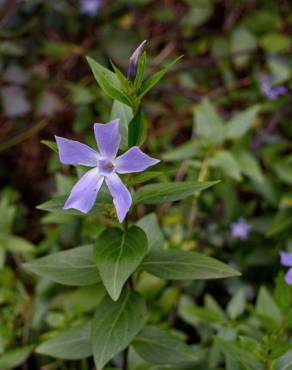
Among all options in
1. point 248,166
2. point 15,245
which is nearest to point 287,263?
point 248,166

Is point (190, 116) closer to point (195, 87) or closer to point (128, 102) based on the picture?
point (195, 87)

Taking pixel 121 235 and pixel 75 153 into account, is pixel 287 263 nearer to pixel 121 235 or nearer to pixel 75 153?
pixel 121 235

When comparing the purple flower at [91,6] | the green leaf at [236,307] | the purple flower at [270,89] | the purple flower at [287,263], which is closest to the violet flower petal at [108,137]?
the purple flower at [287,263]

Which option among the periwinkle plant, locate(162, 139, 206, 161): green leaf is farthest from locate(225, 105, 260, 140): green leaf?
the periwinkle plant

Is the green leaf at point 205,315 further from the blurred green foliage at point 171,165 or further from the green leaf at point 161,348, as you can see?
the green leaf at point 161,348

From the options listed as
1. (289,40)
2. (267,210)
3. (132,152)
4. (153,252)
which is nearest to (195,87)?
(289,40)
